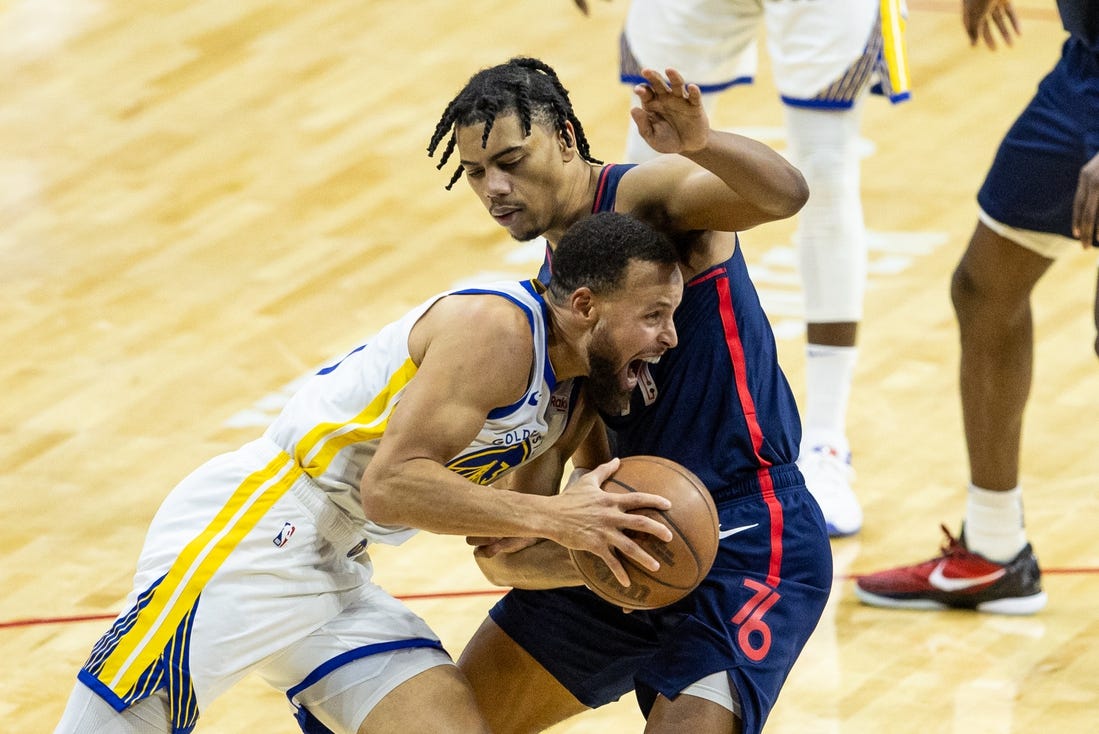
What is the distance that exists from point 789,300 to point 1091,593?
211 cm

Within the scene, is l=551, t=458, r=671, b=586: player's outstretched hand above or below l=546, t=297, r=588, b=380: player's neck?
below

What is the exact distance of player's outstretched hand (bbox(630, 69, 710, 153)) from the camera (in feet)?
10.8

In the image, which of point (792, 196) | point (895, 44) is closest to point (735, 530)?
point (792, 196)

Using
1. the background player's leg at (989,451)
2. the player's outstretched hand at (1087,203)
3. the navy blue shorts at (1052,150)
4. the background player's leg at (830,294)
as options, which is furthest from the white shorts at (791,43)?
the player's outstretched hand at (1087,203)

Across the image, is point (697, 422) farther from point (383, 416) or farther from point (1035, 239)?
point (1035, 239)

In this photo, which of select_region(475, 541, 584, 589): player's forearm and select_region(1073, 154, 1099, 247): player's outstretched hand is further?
select_region(1073, 154, 1099, 247): player's outstretched hand

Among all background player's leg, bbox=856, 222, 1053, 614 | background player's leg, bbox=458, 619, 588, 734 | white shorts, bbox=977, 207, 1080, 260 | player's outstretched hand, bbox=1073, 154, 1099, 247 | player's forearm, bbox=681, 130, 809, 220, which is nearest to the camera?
player's forearm, bbox=681, 130, 809, 220

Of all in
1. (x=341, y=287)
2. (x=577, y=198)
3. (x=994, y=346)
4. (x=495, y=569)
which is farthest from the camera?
(x=341, y=287)

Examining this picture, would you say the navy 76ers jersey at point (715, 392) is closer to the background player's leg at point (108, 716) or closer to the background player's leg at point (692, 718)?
the background player's leg at point (692, 718)

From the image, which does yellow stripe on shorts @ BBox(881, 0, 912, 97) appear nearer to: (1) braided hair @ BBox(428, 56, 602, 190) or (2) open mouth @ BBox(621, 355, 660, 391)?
(1) braided hair @ BBox(428, 56, 602, 190)

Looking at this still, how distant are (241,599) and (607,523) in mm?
782

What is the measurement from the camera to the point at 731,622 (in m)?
3.60

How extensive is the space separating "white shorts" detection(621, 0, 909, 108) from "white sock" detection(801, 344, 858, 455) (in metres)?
0.77

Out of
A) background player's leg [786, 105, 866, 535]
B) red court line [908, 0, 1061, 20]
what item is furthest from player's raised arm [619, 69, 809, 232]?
red court line [908, 0, 1061, 20]
